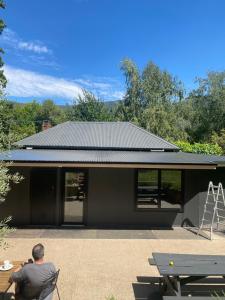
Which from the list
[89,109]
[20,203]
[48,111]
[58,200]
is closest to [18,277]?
[58,200]

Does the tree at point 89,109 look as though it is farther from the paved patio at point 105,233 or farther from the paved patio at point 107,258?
the paved patio at point 107,258

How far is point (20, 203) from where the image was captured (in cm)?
1290

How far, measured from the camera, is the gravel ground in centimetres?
672

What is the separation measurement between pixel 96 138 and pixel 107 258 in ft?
25.3

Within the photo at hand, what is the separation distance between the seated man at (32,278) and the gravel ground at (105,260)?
1.32 m

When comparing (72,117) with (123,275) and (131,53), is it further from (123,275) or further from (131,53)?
(123,275)

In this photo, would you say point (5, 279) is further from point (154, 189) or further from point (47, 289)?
point (154, 189)

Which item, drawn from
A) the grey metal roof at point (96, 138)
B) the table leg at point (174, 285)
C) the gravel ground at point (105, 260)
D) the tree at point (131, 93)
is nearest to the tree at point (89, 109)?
the tree at point (131, 93)

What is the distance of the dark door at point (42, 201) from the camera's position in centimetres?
1295

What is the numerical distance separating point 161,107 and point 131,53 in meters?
6.51

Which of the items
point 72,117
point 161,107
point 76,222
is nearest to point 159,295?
point 76,222

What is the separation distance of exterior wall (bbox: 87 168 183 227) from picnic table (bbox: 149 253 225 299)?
6.23 metres

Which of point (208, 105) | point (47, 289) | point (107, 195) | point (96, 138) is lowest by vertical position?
point (47, 289)

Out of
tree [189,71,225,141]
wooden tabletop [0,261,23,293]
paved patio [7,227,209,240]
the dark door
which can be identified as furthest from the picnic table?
tree [189,71,225,141]
